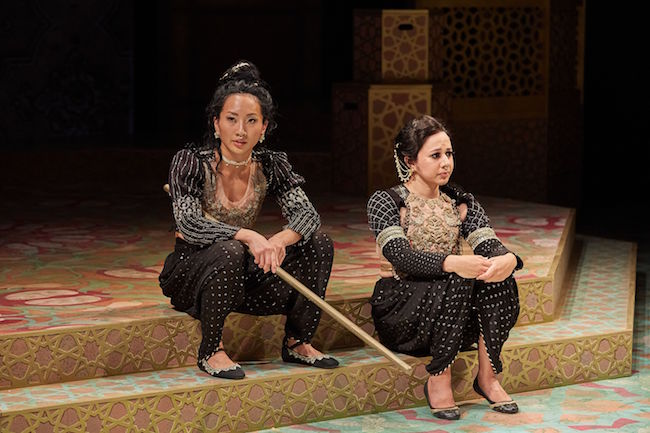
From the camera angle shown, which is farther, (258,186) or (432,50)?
(432,50)

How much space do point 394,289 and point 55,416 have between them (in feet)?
4.18

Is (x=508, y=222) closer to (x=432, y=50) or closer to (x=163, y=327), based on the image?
(x=432, y=50)

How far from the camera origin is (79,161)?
8195 millimetres

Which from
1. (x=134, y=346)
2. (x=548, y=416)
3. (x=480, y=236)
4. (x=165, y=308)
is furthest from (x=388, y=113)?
(x=134, y=346)

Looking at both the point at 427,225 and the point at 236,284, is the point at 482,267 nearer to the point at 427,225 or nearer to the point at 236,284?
the point at 427,225

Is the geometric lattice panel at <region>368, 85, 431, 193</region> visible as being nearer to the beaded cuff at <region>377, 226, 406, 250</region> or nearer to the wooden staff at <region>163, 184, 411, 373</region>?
the beaded cuff at <region>377, 226, 406, 250</region>

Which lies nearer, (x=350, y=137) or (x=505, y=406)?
(x=505, y=406)

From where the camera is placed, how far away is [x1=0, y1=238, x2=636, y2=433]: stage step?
12.6 feet

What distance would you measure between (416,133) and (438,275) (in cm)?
50

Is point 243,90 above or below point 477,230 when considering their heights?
above

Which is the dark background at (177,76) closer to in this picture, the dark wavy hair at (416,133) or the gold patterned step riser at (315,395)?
the gold patterned step riser at (315,395)

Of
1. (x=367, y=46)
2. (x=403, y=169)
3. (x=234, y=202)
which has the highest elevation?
(x=367, y=46)

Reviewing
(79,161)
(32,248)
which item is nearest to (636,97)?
(79,161)

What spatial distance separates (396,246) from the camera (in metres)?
4.31
